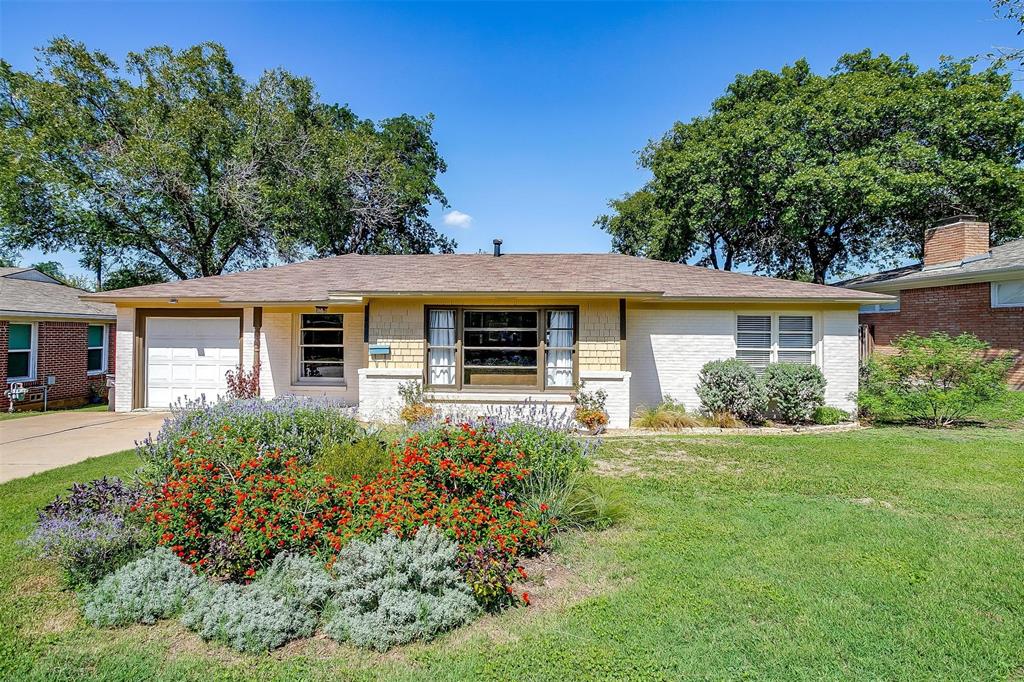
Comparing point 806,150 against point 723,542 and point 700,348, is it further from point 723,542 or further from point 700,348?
point 723,542

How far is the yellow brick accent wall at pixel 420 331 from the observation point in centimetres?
999

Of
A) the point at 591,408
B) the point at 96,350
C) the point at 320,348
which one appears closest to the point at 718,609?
the point at 591,408

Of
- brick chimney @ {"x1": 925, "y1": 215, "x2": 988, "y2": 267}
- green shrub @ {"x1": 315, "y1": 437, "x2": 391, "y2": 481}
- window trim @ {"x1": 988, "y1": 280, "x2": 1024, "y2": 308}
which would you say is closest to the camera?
green shrub @ {"x1": 315, "y1": 437, "x2": 391, "y2": 481}

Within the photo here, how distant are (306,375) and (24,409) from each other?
7502mm

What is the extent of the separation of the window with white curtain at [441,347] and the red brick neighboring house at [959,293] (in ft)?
45.7

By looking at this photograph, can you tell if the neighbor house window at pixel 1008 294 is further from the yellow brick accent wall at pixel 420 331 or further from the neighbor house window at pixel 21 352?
the neighbor house window at pixel 21 352

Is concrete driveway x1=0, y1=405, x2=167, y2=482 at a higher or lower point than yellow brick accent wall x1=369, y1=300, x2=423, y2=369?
lower

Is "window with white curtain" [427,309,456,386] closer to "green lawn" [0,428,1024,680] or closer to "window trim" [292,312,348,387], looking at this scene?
"window trim" [292,312,348,387]

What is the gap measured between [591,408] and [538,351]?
163 cm

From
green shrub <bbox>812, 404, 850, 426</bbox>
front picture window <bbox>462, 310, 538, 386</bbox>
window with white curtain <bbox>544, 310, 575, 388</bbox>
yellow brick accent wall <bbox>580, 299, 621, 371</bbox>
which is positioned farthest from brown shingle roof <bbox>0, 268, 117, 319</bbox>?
green shrub <bbox>812, 404, 850, 426</bbox>

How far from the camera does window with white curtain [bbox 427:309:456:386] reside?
10.4 metres

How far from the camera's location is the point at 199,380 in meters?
11.9

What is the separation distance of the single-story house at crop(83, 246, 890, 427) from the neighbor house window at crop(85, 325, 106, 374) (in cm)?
405

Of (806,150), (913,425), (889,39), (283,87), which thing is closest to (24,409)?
(283,87)
